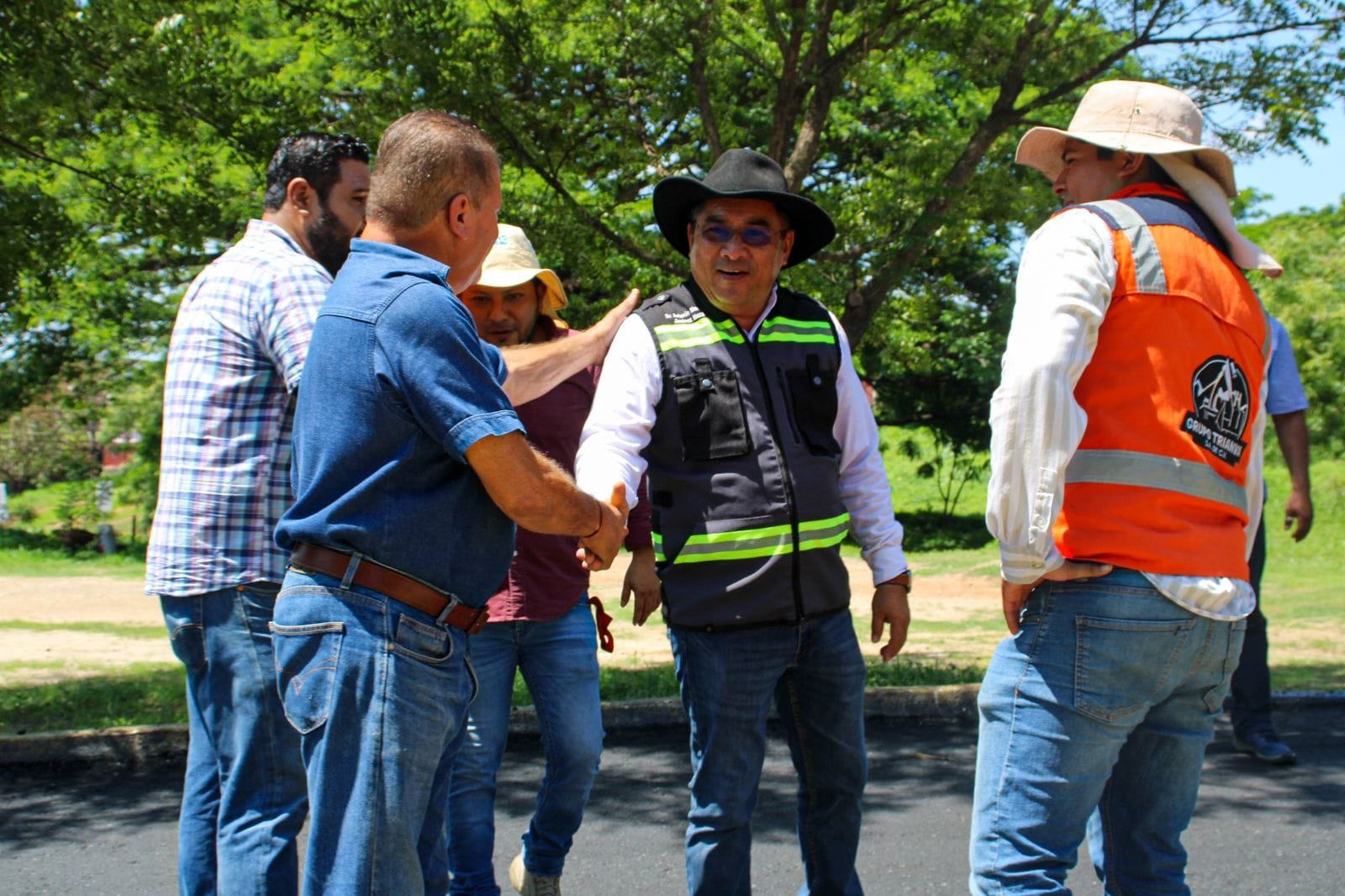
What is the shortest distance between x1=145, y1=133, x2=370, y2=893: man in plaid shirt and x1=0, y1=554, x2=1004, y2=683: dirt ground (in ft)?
17.6

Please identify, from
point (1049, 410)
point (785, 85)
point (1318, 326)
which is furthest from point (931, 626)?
point (1318, 326)

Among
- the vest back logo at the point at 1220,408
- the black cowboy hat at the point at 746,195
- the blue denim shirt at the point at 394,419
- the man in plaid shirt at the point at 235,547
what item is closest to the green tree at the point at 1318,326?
the black cowboy hat at the point at 746,195

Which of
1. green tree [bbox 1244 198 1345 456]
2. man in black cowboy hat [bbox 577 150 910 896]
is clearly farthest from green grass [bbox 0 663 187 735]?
green tree [bbox 1244 198 1345 456]

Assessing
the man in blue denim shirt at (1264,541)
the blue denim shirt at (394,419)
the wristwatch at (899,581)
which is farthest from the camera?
the man in blue denim shirt at (1264,541)

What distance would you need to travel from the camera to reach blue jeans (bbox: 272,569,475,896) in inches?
92.4

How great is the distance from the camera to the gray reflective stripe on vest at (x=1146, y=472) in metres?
2.52

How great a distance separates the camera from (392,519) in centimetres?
238

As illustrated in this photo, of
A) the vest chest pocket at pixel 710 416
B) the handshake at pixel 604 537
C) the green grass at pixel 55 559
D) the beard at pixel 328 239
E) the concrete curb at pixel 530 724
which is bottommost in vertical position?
the green grass at pixel 55 559

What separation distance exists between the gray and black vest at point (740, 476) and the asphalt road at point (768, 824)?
1.33 meters

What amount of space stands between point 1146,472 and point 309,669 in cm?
163

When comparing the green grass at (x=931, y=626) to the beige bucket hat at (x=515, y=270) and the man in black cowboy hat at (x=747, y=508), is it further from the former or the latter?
the man in black cowboy hat at (x=747, y=508)

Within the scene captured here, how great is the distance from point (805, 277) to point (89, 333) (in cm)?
1120

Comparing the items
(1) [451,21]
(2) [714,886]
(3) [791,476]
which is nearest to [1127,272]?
(3) [791,476]

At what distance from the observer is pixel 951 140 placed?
8.59 meters
